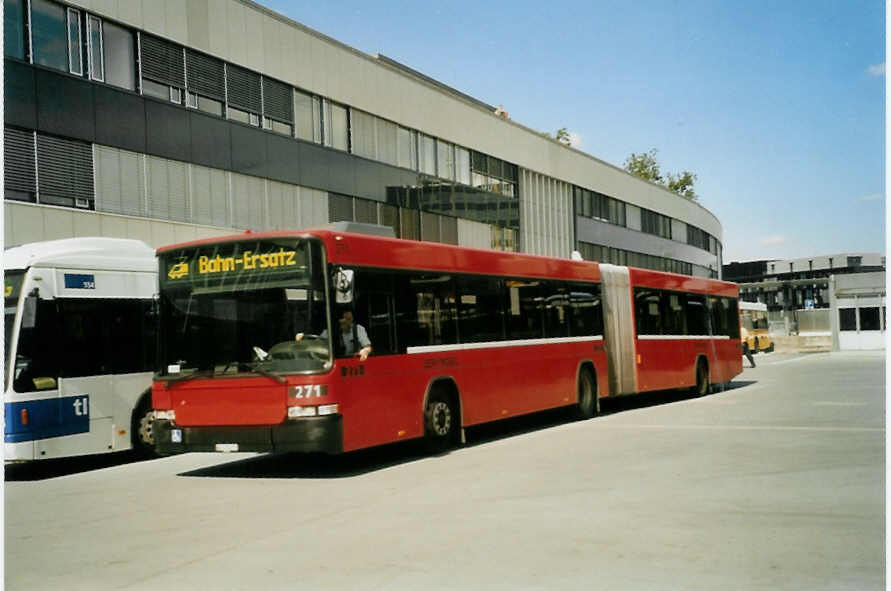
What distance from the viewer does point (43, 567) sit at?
7141 millimetres

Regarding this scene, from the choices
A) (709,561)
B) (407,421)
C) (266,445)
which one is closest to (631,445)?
(407,421)

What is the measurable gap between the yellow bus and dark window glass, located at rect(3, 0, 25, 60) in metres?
42.3

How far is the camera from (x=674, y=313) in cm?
2245

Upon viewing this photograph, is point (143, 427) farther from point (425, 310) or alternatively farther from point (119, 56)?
point (119, 56)

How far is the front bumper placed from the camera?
11.0 m

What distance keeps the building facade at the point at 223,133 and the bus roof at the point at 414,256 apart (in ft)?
28.8

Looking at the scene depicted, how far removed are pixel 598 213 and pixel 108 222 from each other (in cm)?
3535

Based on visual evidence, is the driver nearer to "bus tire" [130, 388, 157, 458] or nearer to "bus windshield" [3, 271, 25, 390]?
"bus windshield" [3, 271, 25, 390]

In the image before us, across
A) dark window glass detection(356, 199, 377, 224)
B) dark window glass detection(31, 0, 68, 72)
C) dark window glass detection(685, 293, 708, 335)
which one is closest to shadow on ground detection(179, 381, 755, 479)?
dark window glass detection(685, 293, 708, 335)

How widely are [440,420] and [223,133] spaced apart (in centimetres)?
1421

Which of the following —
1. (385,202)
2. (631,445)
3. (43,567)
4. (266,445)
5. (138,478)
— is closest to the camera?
(43,567)

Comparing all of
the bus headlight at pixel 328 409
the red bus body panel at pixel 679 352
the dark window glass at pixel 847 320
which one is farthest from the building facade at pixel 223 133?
the dark window glass at pixel 847 320

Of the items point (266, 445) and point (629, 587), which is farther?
point (266, 445)

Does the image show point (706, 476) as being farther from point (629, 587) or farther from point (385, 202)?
point (385, 202)
